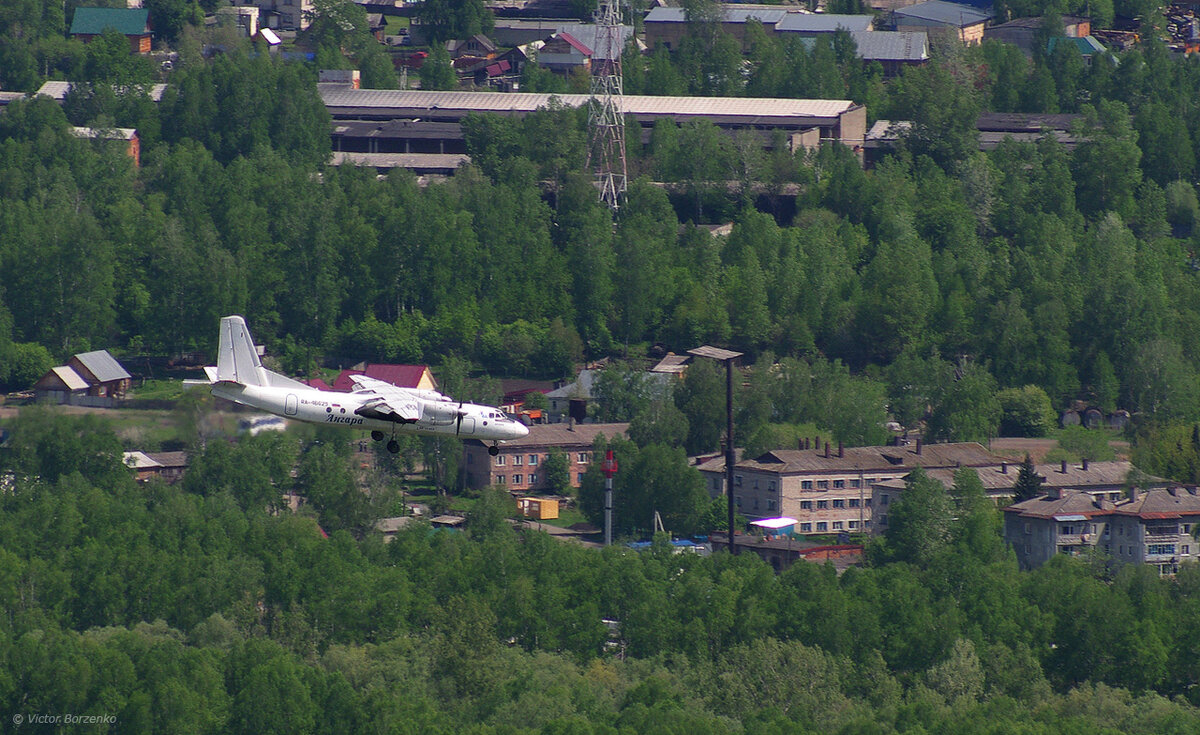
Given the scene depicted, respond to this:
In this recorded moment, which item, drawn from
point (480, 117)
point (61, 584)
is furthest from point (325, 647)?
point (480, 117)

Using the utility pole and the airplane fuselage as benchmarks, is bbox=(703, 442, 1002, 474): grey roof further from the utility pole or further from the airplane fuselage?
the airplane fuselage

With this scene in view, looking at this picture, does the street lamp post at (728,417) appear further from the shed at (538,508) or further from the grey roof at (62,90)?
the grey roof at (62,90)

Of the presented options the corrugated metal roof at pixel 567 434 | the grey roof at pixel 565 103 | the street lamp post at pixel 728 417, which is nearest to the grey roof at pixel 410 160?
the grey roof at pixel 565 103

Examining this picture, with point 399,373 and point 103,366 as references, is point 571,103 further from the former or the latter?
point 103,366

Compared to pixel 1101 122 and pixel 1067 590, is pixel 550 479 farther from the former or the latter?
pixel 1101 122

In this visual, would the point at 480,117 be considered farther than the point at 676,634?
Yes

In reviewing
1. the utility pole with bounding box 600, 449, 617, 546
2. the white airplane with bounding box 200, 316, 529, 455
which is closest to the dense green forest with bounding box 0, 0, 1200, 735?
the utility pole with bounding box 600, 449, 617, 546

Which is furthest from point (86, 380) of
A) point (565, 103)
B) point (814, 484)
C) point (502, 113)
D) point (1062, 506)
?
point (565, 103)
